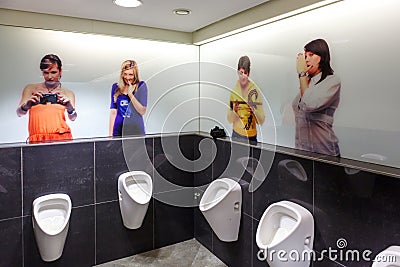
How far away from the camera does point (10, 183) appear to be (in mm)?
2471

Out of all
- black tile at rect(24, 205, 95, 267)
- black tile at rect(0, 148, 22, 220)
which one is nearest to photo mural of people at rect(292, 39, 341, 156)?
black tile at rect(24, 205, 95, 267)

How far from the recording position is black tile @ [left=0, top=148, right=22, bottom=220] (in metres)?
2.44

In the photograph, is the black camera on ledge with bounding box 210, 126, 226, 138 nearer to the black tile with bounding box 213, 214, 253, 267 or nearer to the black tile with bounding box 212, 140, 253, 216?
the black tile with bounding box 212, 140, 253, 216

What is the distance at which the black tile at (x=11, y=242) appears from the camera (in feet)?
8.17

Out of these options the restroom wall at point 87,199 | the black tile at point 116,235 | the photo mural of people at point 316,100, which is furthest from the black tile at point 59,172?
the photo mural of people at point 316,100

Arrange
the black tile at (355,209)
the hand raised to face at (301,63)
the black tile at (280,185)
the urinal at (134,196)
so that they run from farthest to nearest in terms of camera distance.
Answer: the urinal at (134,196) < the hand raised to face at (301,63) < the black tile at (280,185) < the black tile at (355,209)

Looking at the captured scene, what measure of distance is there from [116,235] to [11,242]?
85 centimetres

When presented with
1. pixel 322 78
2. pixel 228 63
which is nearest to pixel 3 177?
pixel 228 63

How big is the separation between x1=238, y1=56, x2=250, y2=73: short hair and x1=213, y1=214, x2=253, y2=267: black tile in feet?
4.19

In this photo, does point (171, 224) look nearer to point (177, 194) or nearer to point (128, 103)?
point (177, 194)

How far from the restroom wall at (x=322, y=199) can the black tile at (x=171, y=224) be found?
58 centimetres

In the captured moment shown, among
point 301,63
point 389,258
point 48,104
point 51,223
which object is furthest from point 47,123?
point 389,258

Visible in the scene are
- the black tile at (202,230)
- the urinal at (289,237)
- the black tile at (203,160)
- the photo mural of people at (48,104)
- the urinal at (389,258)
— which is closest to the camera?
the urinal at (389,258)

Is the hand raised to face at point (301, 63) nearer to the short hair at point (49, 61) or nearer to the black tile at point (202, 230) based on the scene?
the black tile at point (202, 230)
